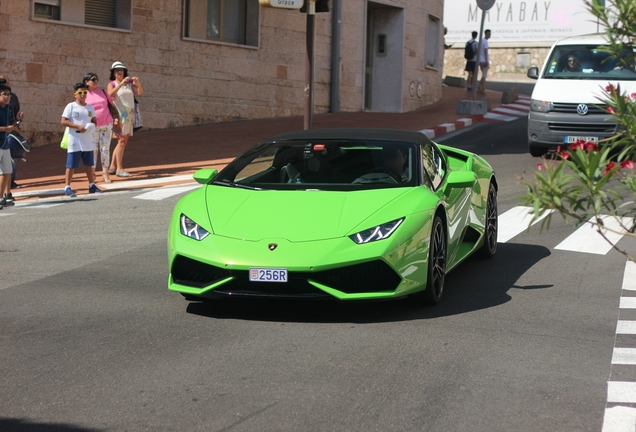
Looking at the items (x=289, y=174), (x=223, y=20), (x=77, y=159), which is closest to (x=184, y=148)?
(x=77, y=159)

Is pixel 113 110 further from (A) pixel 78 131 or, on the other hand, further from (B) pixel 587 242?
(B) pixel 587 242

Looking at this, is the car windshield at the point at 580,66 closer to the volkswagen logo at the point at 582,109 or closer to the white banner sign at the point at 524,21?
the volkswagen logo at the point at 582,109

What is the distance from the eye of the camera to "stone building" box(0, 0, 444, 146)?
19.9 meters

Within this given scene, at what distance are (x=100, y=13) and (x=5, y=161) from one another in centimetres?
901

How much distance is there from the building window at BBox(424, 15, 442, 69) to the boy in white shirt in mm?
17419

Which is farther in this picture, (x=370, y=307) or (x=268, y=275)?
(x=370, y=307)

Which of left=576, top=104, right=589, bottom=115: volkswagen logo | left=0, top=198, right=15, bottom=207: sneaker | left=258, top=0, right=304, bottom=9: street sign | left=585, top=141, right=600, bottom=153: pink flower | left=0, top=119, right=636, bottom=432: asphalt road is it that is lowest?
left=0, top=119, right=636, bottom=432: asphalt road

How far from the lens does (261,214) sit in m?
7.25

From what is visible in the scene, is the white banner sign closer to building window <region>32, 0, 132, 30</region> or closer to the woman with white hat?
building window <region>32, 0, 132, 30</region>

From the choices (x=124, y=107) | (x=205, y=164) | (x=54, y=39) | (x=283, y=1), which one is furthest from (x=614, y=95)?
(x=54, y=39)

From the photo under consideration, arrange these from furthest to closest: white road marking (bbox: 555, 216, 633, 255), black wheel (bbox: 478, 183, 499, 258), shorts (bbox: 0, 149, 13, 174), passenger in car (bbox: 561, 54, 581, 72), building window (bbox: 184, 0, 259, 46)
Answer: building window (bbox: 184, 0, 259, 46) → passenger in car (bbox: 561, 54, 581, 72) → shorts (bbox: 0, 149, 13, 174) → white road marking (bbox: 555, 216, 633, 255) → black wheel (bbox: 478, 183, 499, 258)

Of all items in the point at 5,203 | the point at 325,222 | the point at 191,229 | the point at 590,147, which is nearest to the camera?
the point at 590,147

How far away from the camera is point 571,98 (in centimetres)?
1669

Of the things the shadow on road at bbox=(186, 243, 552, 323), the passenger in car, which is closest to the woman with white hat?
the passenger in car
